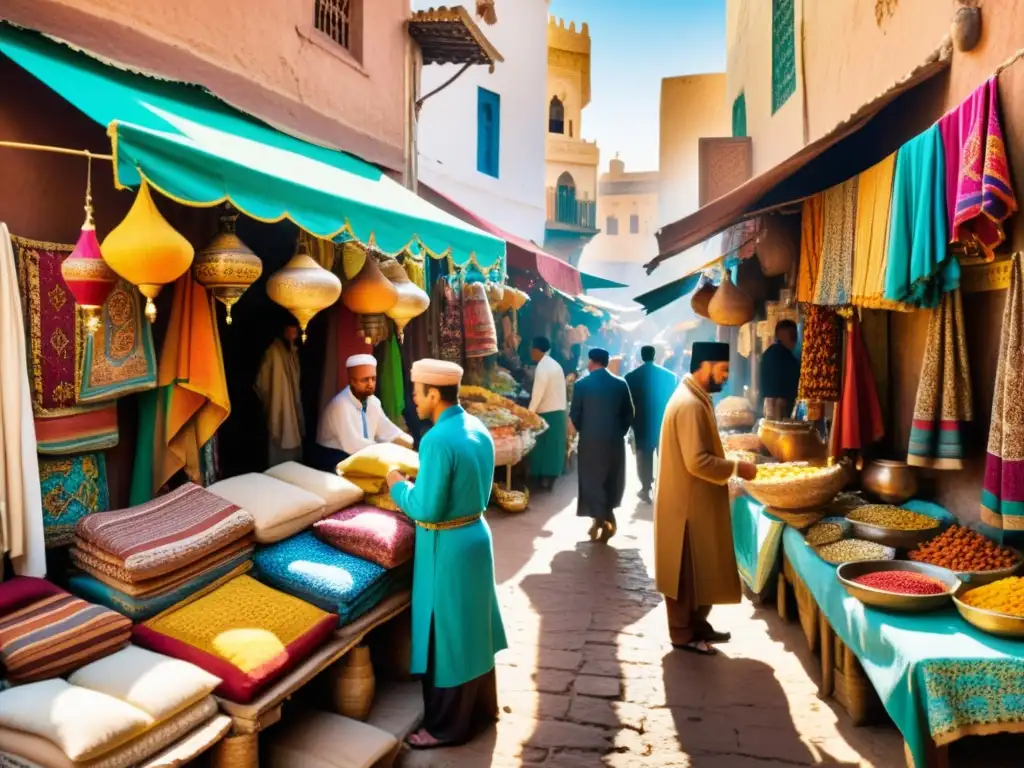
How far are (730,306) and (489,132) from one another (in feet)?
33.3

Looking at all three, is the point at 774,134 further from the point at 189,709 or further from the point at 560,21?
the point at 560,21

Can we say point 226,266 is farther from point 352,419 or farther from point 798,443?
point 798,443

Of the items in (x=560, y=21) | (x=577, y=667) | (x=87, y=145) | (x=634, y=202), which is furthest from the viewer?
(x=634, y=202)

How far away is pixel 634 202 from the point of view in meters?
44.3

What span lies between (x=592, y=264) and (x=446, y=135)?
108ft

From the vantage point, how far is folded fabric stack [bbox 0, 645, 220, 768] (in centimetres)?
237

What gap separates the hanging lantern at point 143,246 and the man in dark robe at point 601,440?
5.40 m

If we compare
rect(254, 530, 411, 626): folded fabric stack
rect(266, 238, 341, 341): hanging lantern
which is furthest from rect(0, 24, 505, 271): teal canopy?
rect(254, 530, 411, 626): folded fabric stack

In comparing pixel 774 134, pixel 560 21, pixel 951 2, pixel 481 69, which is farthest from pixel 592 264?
pixel 951 2

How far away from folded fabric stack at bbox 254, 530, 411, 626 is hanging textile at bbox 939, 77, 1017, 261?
3.26 m

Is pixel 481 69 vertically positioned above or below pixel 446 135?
above

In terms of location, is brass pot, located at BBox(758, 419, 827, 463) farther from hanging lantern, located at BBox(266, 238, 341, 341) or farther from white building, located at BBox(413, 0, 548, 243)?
white building, located at BBox(413, 0, 548, 243)

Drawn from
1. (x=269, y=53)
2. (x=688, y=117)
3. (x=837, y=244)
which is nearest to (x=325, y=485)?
(x=269, y=53)

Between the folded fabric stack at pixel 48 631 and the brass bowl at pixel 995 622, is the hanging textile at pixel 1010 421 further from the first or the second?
the folded fabric stack at pixel 48 631
